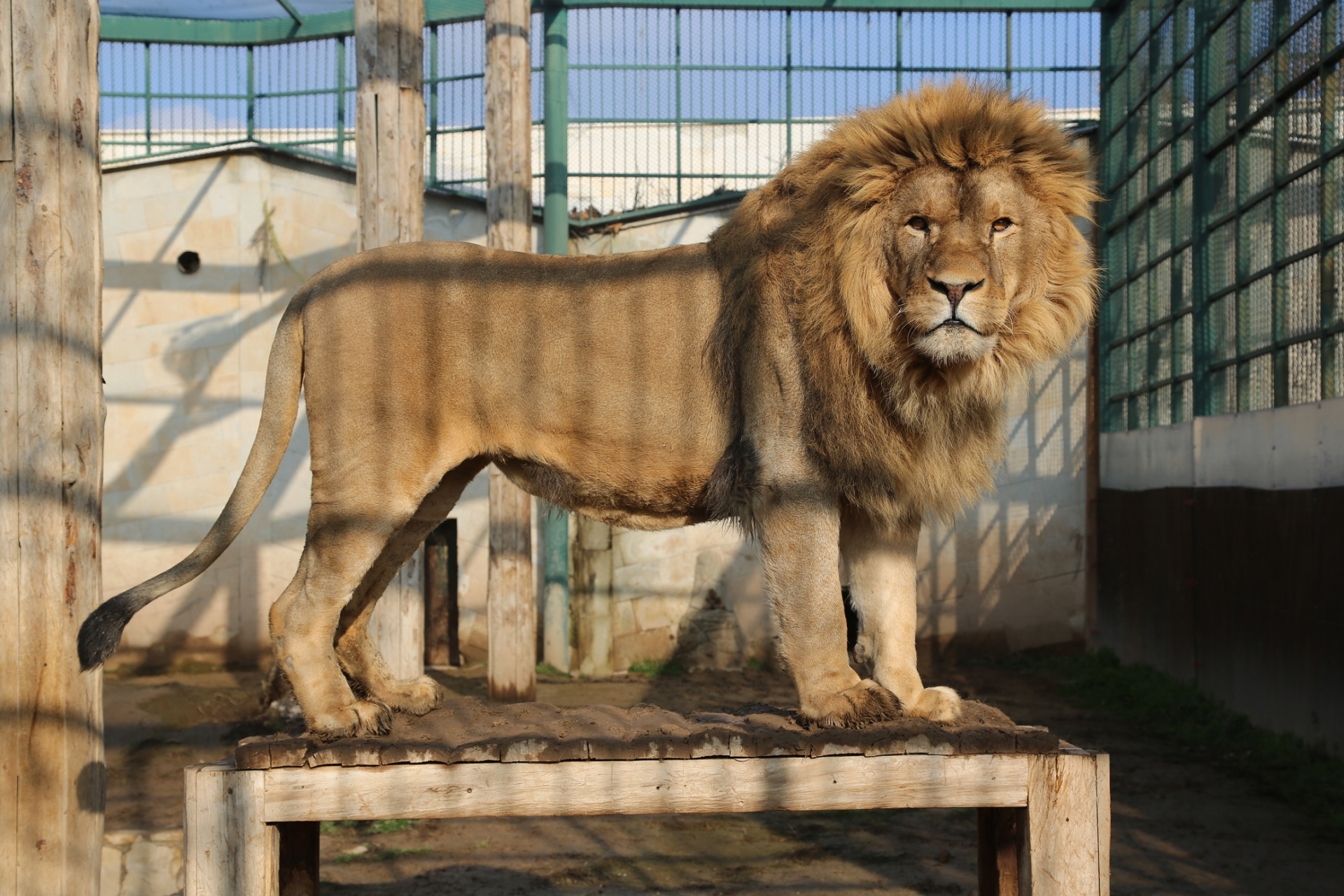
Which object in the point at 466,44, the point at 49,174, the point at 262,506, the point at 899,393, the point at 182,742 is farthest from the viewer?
the point at 466,44

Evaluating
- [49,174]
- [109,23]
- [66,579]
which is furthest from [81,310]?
[109,23]

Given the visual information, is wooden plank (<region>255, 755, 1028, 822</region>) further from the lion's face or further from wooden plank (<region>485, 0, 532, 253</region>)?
wooden plank (<region>485, 0, 532, 253</region>)

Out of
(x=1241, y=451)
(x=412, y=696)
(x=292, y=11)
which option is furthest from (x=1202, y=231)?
(x=292, y=11)

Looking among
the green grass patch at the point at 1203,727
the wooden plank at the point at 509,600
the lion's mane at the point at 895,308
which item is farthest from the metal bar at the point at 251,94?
the lion's mane at the point at 895,308

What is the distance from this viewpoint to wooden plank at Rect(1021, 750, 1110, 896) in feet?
11.3

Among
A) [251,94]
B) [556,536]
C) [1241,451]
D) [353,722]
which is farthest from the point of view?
[251,94]

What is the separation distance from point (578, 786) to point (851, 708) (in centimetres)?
83

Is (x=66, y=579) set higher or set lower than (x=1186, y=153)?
lower

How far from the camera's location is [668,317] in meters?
3.78

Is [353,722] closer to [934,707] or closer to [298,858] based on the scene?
[298,858]

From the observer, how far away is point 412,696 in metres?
4.09

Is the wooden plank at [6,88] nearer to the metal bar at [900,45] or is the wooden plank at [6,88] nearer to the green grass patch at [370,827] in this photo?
the green grass patch at [370,827]

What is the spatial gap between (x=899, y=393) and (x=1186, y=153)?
27.6ft

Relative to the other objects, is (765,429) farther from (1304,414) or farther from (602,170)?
(602,170)
